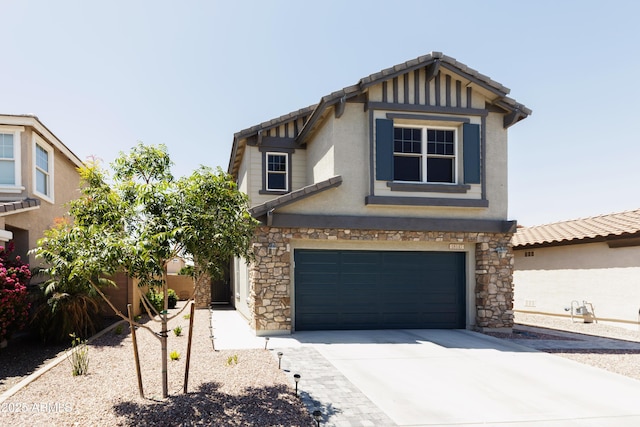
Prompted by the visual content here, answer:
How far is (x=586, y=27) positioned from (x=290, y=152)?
9.85 meters

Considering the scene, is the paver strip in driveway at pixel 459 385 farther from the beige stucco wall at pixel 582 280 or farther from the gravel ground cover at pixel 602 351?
the beige stucco wall at pixel 582 280

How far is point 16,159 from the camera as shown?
1225 cm

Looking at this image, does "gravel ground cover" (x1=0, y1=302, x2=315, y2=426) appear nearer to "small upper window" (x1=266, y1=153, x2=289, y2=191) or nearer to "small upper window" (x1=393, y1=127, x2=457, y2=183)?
"small upper window" (x1=393, y1=127, x2=457, y2=183)

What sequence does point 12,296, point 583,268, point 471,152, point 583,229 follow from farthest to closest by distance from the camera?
point 583,229 → point 583,268 → point 471,152 → point 12,296

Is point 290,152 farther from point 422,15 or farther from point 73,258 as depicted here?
point 73,258

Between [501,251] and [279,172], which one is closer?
[501,251]

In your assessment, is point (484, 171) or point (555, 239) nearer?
point (484, 171)

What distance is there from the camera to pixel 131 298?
14195 mm

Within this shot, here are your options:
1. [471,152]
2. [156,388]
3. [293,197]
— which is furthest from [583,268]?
[156,388]

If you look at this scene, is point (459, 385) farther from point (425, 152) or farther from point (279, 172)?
point (279, 172)

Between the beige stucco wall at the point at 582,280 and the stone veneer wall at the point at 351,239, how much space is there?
5.03 m

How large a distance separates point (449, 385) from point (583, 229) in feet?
40.8

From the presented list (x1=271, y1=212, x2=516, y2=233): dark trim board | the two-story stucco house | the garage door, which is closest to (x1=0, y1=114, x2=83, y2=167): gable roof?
the two-story stucco house

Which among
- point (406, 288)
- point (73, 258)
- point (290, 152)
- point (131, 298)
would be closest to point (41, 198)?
point (131, 298)
